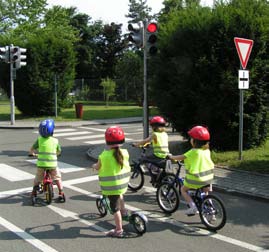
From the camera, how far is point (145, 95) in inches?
543

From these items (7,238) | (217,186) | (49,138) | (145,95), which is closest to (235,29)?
(145,95)

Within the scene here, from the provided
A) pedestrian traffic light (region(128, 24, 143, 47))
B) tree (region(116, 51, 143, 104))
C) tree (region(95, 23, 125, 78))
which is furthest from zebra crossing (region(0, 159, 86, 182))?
tree (region(95, 23, 125, 78))

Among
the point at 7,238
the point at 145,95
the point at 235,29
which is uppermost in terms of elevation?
the point at 235,29

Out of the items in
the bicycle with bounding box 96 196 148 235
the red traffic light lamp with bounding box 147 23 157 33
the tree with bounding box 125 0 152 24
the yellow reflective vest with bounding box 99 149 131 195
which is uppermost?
the tree with bounding box 125 0 152 24

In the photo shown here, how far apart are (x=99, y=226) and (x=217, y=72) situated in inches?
274

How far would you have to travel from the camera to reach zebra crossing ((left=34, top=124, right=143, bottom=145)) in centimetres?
1798

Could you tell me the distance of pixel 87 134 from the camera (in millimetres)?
19984

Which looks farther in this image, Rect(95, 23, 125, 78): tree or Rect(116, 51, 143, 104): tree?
Rect(95, 23, 125, 78): tree

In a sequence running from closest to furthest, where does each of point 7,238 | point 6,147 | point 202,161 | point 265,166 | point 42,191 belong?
point 7,238 → point 202,161 → point 42,191 → point 265,166 → point 6,147

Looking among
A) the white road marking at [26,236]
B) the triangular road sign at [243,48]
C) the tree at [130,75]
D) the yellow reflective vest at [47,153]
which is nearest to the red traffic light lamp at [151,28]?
the triangular road sign at [243,48]

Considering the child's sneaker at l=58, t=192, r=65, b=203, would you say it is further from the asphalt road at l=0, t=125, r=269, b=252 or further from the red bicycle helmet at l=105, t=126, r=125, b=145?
the red bicycle helmet at l=105, t=126, r=125, b=145

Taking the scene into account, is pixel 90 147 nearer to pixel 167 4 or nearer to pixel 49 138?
pixel 49 138

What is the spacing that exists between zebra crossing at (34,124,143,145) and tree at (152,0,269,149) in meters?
5.20

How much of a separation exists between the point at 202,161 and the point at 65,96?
22.7 m
